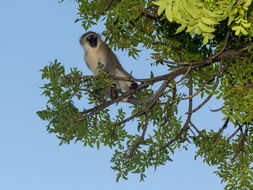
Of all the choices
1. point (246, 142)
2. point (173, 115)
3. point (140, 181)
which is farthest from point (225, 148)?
point (140, 181)

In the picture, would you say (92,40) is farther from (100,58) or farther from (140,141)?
(140,141)

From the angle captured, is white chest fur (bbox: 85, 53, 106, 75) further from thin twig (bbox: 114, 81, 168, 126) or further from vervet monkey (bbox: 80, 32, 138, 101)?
thin twig (bbox: 114, 81, 168, 126)

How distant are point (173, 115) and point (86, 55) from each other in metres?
3.40

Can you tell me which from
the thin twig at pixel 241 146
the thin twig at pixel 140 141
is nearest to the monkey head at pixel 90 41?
the thin twig at pixel 140 141

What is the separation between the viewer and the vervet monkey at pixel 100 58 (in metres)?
10.0

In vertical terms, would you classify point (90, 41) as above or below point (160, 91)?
above

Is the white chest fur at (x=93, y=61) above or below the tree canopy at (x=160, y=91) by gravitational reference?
Answer: above

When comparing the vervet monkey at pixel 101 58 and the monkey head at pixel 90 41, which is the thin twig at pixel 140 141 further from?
the monkey head at pixel 90 41

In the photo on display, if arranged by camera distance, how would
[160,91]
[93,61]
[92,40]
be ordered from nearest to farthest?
[160,91]
[93,61]
[92,40]

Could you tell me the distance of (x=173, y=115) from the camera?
851 cm

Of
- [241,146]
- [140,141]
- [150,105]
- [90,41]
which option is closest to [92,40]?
[90,41]

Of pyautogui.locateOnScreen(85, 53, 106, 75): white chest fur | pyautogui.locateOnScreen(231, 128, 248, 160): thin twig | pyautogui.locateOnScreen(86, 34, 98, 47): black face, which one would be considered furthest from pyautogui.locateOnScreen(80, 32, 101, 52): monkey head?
pyautogui.locateOnScreen(231, 128, 248, 160): thin twig

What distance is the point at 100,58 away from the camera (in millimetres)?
10211

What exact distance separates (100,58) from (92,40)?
0.68m
